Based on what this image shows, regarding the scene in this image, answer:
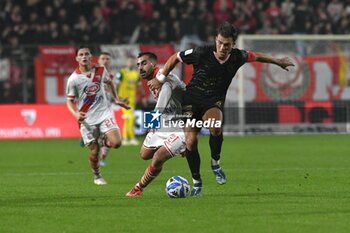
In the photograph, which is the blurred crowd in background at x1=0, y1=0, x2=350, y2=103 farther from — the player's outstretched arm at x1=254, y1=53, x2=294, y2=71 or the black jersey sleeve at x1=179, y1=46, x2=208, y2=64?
the player's outstretched arm at x1=254, y1=53, x2=294, y2=71

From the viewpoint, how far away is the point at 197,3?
1108 inches

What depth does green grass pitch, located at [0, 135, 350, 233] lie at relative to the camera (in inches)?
319

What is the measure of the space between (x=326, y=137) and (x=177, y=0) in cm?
730

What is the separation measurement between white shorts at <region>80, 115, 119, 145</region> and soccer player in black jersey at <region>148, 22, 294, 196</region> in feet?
6.73

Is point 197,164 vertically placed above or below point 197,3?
below

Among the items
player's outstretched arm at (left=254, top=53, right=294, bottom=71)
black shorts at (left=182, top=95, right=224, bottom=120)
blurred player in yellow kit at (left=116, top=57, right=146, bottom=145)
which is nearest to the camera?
player's outstretched arm at (left=254, top=53, right=294, bottom=71)

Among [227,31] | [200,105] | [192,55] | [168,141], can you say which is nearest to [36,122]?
[200,105]

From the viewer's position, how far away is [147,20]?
90.1ft

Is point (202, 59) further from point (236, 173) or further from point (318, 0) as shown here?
point (318, 0)

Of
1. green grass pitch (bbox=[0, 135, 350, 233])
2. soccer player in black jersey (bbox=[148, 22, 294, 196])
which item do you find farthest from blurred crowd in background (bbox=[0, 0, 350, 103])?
soccer player in black jersey (bbox=[148, 22, 294, 196])

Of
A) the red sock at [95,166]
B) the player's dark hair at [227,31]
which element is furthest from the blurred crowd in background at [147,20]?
the player's dark hair at [227,31]

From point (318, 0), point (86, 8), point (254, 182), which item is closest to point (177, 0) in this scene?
point (86, 8)

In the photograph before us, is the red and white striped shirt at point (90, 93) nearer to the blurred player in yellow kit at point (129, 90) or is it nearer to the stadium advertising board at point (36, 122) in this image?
the blurred player in yellow kit at point (129, 90)

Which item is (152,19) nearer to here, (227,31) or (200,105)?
(200,105)
